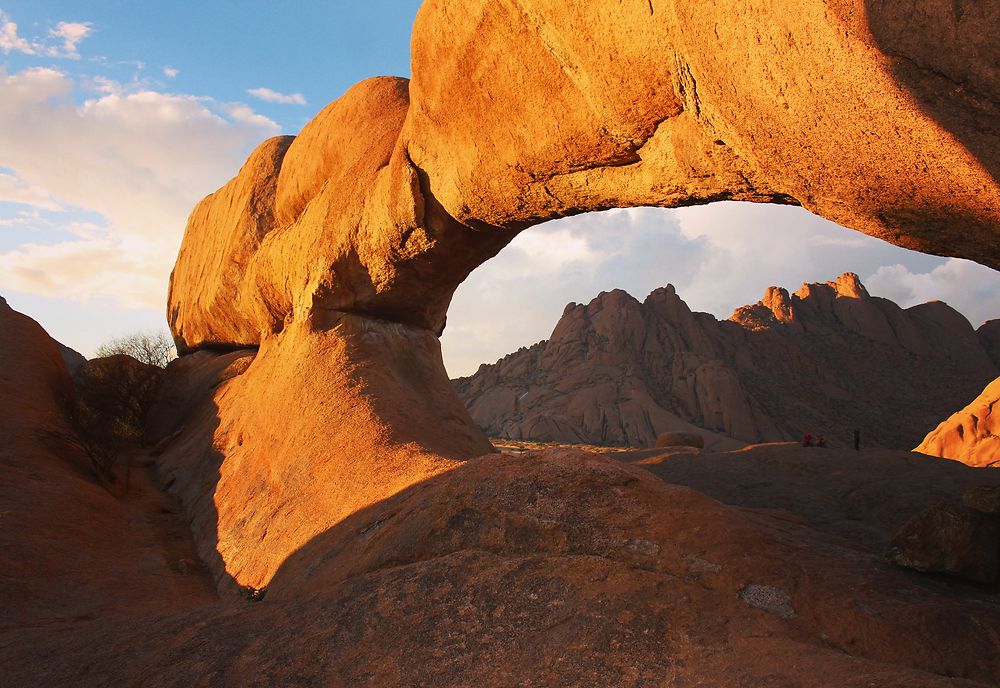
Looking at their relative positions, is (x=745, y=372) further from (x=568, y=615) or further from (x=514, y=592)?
(x=568, y=615)

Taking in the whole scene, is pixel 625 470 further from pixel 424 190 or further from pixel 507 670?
pixel 424 190

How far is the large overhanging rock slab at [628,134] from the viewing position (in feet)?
10.2

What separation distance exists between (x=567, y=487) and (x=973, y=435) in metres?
19.0

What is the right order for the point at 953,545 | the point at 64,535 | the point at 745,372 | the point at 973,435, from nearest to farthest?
1. the point at 953,545
2. the point at 64,535
3. the point at 973,435
4. the point at 745,372

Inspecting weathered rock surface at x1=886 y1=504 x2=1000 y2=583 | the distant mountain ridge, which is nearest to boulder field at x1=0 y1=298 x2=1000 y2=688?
weathered rock surface at x1=886 y1=504 x2=1000 y2=583

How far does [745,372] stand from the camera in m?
46.9

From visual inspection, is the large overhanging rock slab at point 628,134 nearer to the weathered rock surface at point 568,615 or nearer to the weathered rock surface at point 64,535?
the weathered rock surface at point 568,615

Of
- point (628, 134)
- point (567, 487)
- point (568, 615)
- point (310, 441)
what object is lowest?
point (568, 615)

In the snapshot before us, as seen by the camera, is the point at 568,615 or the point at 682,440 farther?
the point at 682,440

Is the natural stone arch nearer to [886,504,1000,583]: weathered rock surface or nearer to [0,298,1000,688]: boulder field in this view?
[0,298,1000,688]: boulder field

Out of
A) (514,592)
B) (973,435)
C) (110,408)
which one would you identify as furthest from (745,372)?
(514,592)

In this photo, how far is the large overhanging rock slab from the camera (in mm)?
3123

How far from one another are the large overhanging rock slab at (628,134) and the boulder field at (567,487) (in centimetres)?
2

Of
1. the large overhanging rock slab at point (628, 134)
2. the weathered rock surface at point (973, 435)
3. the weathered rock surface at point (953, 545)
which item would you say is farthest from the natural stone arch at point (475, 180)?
the weathered rock surface at point (973, 435)
